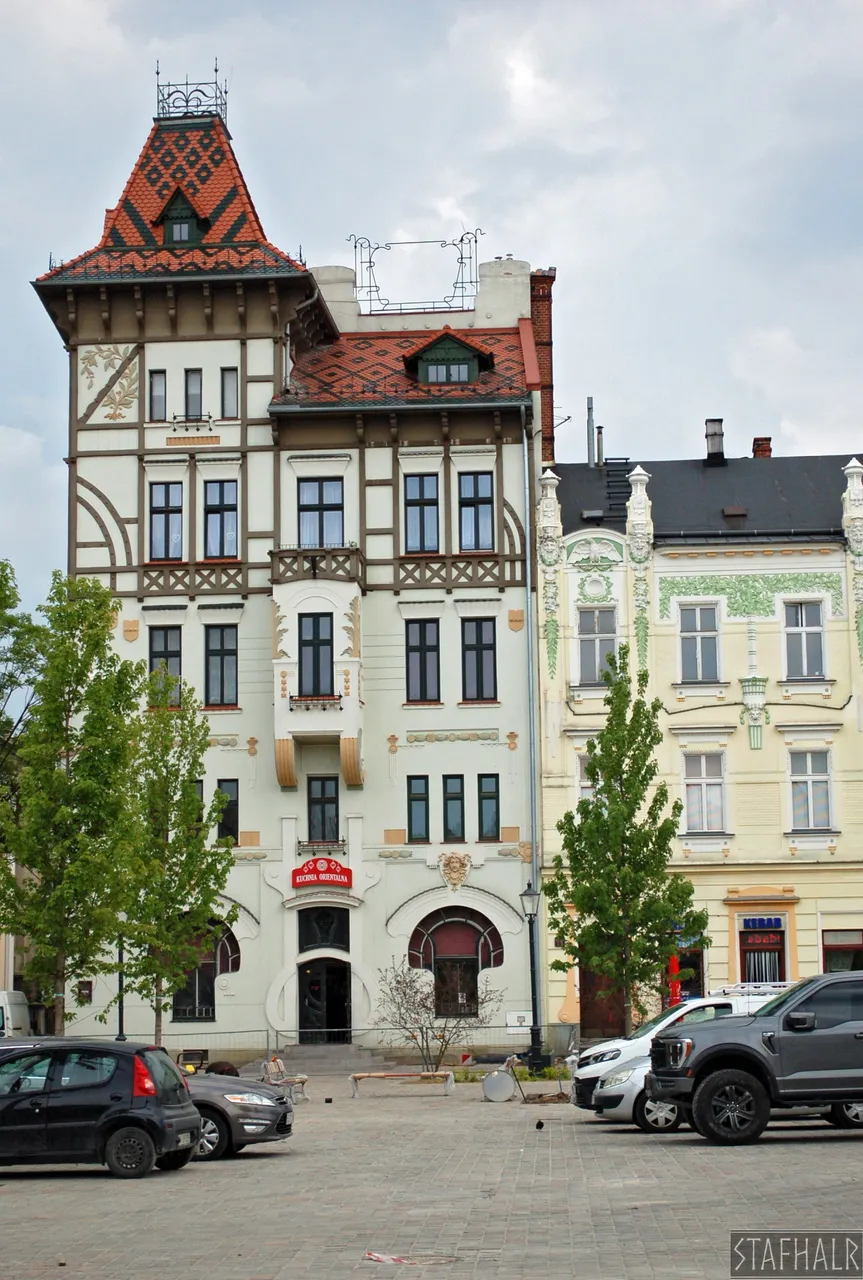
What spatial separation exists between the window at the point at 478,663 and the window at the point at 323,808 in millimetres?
4059

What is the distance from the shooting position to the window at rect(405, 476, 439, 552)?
1848 inches

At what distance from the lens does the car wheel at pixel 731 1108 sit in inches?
806

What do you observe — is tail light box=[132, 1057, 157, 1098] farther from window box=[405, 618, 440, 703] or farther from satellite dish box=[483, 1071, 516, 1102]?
window box=[405, 618, 440, 703]

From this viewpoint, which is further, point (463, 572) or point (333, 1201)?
point (463, 572)

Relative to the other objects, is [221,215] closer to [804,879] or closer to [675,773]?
[675,773]

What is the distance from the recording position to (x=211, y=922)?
45.8m

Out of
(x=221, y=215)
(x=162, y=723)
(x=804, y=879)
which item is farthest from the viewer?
(x=221, y=215)

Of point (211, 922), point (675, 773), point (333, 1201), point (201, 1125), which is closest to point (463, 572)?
point (675, 773)

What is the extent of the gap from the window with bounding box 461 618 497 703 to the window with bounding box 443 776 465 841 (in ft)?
6.94

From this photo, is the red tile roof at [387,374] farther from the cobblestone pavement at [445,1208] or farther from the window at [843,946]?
the cobblestone pavement at [445,1208]

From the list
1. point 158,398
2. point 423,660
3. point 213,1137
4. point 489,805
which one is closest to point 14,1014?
point 489,805

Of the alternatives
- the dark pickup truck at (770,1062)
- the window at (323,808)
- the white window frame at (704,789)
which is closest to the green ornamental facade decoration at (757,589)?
the white window frame at (704,789)

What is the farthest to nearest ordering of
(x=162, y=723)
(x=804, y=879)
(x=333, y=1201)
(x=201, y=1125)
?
(x=804, y=879) → (x=162, y=723) → (x=201, y=1125) → (x=333, y=1201)

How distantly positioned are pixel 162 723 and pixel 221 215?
49.4 ft
